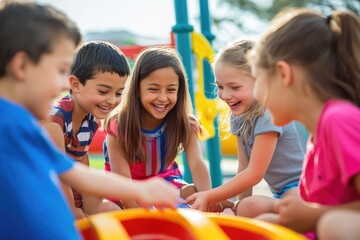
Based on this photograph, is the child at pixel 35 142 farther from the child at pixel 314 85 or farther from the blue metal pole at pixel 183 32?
the blue metal pole at pixel 183 32

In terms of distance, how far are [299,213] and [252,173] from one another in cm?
60

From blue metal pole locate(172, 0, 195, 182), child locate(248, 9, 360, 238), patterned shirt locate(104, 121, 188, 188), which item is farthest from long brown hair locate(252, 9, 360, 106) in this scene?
Answer: blue metal pole locate(172, 0, 195, 182)

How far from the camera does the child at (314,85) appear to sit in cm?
142

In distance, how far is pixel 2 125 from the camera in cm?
111

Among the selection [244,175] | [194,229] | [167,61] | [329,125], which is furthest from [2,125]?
[167,61]

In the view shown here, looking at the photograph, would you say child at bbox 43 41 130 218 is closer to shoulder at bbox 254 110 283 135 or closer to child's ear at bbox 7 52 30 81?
shoulder at bbox 254 110 283 135

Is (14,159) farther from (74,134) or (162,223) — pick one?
(74,134)

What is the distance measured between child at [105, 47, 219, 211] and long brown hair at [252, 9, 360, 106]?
910 mm

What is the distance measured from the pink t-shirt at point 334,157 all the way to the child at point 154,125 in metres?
0.92


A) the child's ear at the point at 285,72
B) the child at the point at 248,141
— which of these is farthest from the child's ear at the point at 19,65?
the child at the point at 248,141

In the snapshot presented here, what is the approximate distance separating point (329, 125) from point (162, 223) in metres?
0.50

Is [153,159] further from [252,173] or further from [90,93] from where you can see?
[252,173]

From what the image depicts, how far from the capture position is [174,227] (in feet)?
4.79

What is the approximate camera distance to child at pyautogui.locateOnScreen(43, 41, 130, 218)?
7.70ft
